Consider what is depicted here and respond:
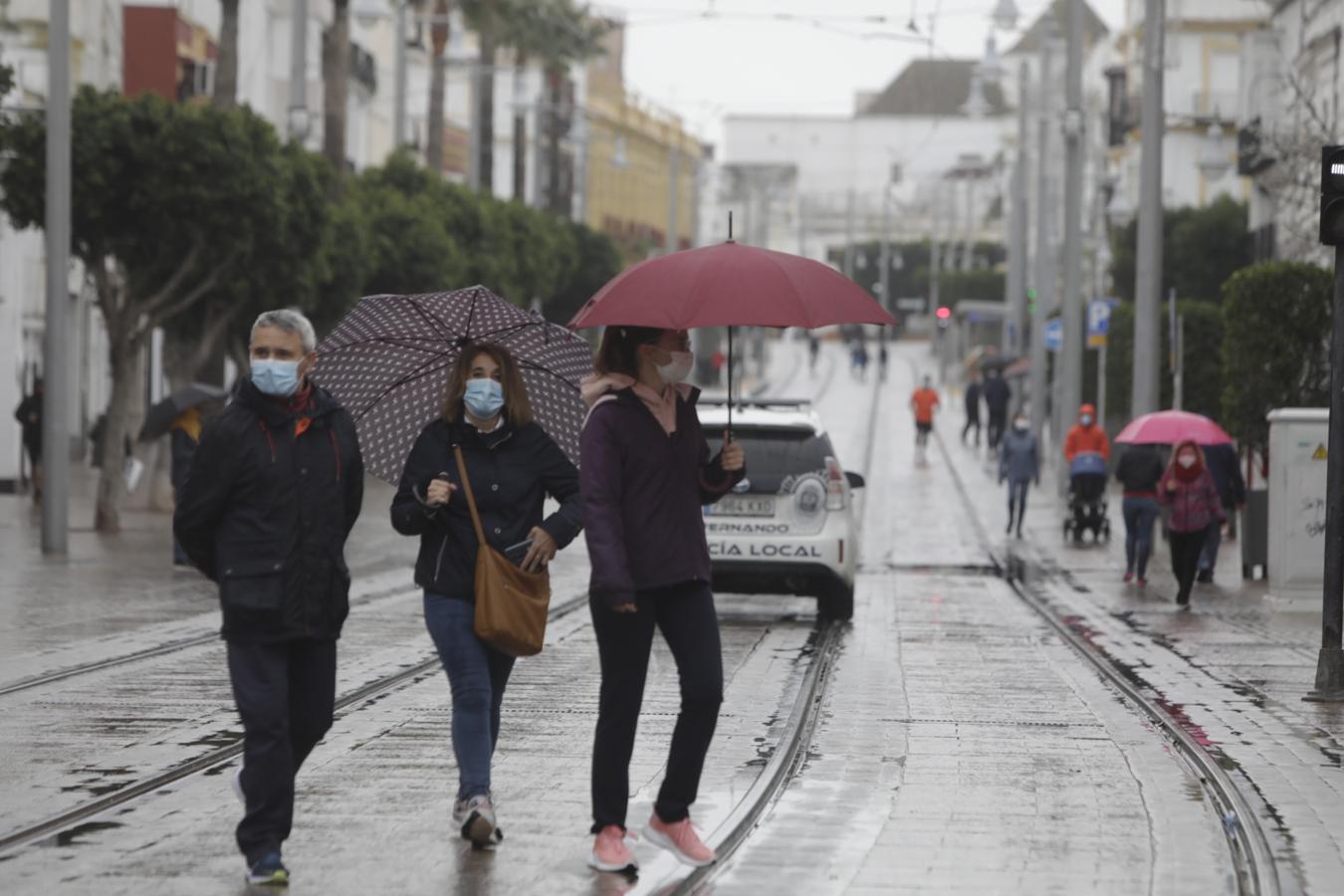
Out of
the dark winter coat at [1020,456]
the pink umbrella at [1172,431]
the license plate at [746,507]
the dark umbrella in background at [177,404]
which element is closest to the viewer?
the license plate at [746,507]

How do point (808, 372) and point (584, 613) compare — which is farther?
point (808, 372)

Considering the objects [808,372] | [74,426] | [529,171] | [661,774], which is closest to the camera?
[661,774]

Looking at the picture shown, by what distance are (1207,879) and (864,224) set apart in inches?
7411

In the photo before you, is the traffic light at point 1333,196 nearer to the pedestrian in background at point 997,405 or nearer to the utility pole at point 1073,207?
the utility pole at point 1073,207

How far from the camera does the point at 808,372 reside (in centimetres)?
10388

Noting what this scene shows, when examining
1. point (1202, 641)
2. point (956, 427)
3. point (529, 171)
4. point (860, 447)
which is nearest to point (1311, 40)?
point (860, 447)

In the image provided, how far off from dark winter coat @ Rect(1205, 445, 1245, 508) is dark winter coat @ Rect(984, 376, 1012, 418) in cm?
2679

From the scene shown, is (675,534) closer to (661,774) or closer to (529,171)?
(661,774)

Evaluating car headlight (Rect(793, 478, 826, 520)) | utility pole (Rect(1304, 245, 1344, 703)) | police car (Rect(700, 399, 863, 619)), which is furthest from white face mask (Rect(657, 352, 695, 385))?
car headlight (Rect(793, 478, 826, 520))

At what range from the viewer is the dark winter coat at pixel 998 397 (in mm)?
53531

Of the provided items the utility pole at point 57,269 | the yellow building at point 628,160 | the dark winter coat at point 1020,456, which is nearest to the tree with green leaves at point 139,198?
the utility pole at point 57,269

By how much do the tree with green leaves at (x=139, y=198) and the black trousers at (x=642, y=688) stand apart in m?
22.6

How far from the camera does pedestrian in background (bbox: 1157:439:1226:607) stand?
22.7 metres

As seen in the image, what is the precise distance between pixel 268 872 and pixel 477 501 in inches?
59.7
